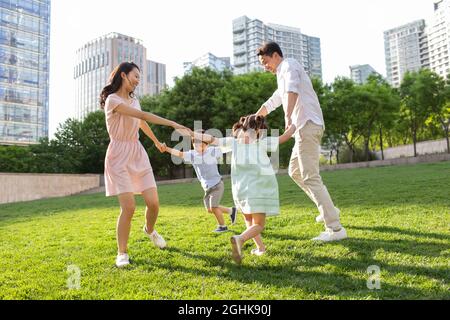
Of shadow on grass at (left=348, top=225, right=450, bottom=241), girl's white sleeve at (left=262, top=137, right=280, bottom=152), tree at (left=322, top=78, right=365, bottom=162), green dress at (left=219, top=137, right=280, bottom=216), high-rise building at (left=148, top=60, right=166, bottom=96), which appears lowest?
shadow on grass at (left=348, top=225, right=450, bottom=241)

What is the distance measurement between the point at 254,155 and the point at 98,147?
3535 cm

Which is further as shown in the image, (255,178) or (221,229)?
(221,229)

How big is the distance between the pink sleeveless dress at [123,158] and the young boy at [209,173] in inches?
70.0

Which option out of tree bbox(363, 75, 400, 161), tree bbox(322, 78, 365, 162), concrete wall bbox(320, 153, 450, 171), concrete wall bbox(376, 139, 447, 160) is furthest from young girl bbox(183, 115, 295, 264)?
concrete wall bbox(376, 139, 447, 160)

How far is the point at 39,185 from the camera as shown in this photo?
27359 millimetres

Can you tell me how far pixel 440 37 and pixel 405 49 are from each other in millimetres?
10999

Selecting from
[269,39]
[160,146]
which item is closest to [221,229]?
[160,146]

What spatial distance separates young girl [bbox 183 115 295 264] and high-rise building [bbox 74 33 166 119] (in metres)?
95.5

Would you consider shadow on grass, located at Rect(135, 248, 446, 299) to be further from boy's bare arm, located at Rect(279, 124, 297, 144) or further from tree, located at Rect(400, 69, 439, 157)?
tree, located at Rect(400, 69, 439, 157)

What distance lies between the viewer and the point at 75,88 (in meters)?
119

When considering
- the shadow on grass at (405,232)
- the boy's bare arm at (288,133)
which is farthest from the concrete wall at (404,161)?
the boy's bare arm at (288,133)

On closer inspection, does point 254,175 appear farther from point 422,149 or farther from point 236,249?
point 422,149

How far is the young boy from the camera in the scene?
6430mm
